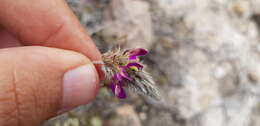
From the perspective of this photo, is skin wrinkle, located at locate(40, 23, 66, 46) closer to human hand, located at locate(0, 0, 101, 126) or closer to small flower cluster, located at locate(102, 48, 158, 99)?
human hand, located at locate(0, 0, 101, 126)

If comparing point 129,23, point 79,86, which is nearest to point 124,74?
point 79,86

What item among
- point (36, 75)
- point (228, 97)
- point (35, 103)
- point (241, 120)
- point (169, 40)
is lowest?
point (241, 120)

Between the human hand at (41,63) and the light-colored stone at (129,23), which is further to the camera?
the light-colored stone at (129,23)

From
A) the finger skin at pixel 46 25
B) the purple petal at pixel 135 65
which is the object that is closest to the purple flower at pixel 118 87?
the purple petal at pixel 135 65

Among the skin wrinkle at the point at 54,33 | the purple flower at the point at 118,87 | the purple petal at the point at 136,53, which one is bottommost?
the purple flower at the point at 118,87

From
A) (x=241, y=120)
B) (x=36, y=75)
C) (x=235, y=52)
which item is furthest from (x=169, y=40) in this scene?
(x=36, y=75)

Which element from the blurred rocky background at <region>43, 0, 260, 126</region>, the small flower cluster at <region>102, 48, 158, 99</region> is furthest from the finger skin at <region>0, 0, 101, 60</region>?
the blurred rocky background at <region>43, 0, 260, 126</region>

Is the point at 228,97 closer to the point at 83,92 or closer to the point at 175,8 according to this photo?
the point at 175,8

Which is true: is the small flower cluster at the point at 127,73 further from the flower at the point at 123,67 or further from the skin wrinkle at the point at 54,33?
the skin wrinkle at the point at 54,33
